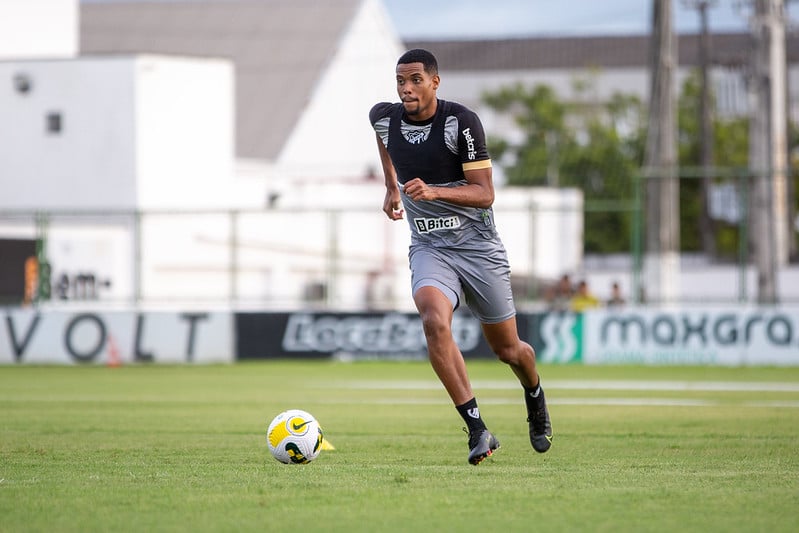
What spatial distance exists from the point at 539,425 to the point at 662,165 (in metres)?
23.9

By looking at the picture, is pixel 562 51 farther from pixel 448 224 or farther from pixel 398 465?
pixel 398 465

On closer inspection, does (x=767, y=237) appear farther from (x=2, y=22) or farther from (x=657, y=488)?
(x=2, y=22)

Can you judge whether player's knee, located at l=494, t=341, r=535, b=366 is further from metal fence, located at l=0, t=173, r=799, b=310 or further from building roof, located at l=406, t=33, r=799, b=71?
building roof, located at l=406, t=33, r=799, b=71

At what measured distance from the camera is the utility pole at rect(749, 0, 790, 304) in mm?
29359

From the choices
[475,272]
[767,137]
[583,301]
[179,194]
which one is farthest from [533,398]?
[179,194]

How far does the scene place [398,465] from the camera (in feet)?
29.9

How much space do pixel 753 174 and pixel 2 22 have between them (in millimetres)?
26862

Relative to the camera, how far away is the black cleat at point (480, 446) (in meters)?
8.79

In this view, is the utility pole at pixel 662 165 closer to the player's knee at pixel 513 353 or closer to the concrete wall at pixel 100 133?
the concrete wall at pixel 100 133

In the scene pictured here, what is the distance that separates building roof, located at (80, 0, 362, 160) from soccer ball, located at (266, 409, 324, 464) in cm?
4403

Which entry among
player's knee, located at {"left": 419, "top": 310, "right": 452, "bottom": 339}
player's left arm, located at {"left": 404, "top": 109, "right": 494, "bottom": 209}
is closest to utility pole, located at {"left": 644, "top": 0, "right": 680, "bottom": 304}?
player's left arm, located at {"left": 404, "top": 109, "right": 494, "bottom": 209}

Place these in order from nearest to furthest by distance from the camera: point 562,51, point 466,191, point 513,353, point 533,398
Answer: point 466,191 → point 513,353 → point 533,398 → point 562,51

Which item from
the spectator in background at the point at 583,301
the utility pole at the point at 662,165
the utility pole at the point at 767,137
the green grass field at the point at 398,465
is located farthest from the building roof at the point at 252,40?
the green grass field at the point at 398,465

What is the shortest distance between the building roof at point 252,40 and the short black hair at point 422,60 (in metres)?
44.0
